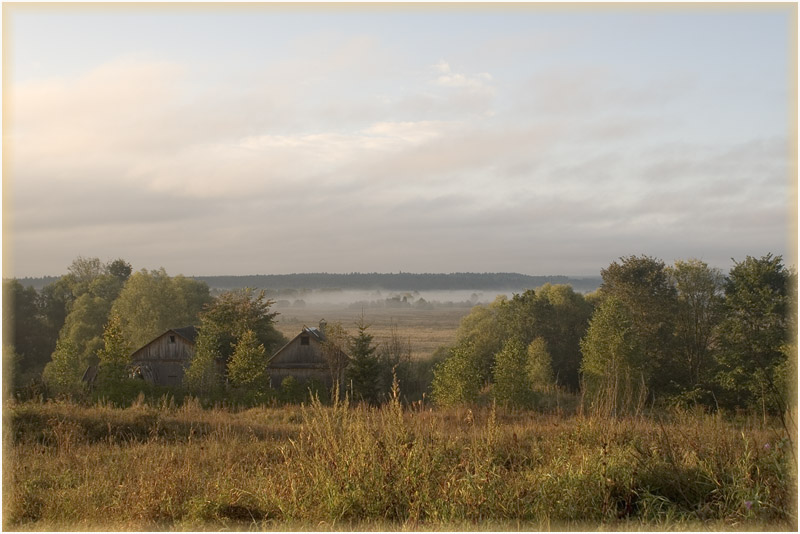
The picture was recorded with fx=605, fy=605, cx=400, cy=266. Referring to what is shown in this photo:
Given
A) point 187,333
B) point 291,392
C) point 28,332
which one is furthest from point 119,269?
point 291,392

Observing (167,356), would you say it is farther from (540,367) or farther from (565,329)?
(565,329)

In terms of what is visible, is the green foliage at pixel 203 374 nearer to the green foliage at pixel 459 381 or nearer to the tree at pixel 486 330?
the green foliage at pixel 459 381

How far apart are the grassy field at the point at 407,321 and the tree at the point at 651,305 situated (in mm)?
21406

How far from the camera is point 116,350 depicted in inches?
1276

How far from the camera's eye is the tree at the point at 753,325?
1258 inches

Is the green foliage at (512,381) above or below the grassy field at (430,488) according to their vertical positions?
below

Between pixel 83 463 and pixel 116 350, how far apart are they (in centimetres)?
2664

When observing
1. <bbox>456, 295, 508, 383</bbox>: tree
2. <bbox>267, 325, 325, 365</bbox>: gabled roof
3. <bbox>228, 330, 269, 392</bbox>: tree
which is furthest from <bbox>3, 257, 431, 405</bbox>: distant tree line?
<bbox>456, 295, 508, 383</bbox>: tree

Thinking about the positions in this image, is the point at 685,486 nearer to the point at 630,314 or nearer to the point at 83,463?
the point at 83,463

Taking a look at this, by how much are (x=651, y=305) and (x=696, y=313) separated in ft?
8.96

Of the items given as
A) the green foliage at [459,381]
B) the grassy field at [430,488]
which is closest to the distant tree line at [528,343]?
the green foliage at [459,381]

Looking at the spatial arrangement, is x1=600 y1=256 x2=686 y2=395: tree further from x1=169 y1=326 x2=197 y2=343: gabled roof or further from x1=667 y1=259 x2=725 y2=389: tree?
x1=169 y1=326 x2=197 y2=343: gabled roof

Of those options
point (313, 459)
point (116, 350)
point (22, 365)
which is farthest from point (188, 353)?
point (313, 459)

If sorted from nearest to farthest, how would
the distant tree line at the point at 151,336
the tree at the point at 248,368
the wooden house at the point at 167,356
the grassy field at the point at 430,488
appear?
the grassy field at the point at 430,488
the distant tree line at the point at 151,336
the tree at the point at 248,368
the wooden house at the point at 167,356
